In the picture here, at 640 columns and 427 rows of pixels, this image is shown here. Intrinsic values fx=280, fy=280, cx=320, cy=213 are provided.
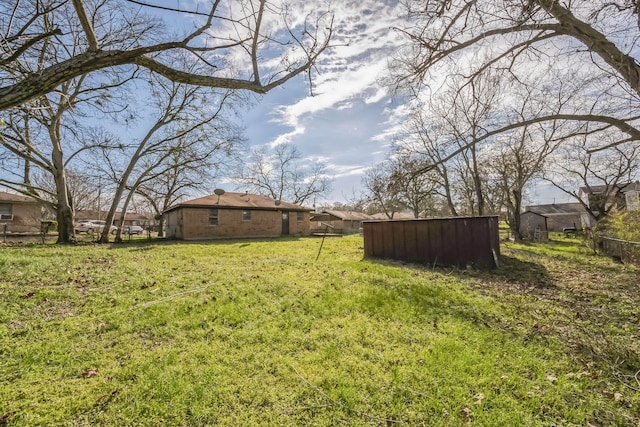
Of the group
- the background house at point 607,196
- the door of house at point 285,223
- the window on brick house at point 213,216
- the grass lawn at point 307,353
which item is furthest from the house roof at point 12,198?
the background house at point 607,196

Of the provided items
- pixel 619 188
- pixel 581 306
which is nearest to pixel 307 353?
pixel 581 306

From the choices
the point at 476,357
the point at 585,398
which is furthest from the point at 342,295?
the point at 585,398

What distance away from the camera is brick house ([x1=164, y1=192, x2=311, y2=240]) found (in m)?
19.2

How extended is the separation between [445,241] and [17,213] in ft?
107

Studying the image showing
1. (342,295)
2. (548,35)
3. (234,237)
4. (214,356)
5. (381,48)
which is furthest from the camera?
(234,237)

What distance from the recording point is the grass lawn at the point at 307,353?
2.46 meters

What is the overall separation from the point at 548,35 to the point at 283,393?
5.76 metres

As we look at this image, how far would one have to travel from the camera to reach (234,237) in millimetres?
20906

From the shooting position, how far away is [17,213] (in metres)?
23.4

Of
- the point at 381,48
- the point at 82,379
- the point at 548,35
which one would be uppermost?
the point at 381,48

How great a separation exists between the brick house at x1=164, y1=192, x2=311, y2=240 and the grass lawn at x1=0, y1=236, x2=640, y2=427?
13.0 meters

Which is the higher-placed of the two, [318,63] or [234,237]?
[318,63]

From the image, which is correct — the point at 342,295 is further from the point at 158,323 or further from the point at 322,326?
the point at 158,323

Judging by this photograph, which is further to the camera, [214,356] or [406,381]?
[214,356]
